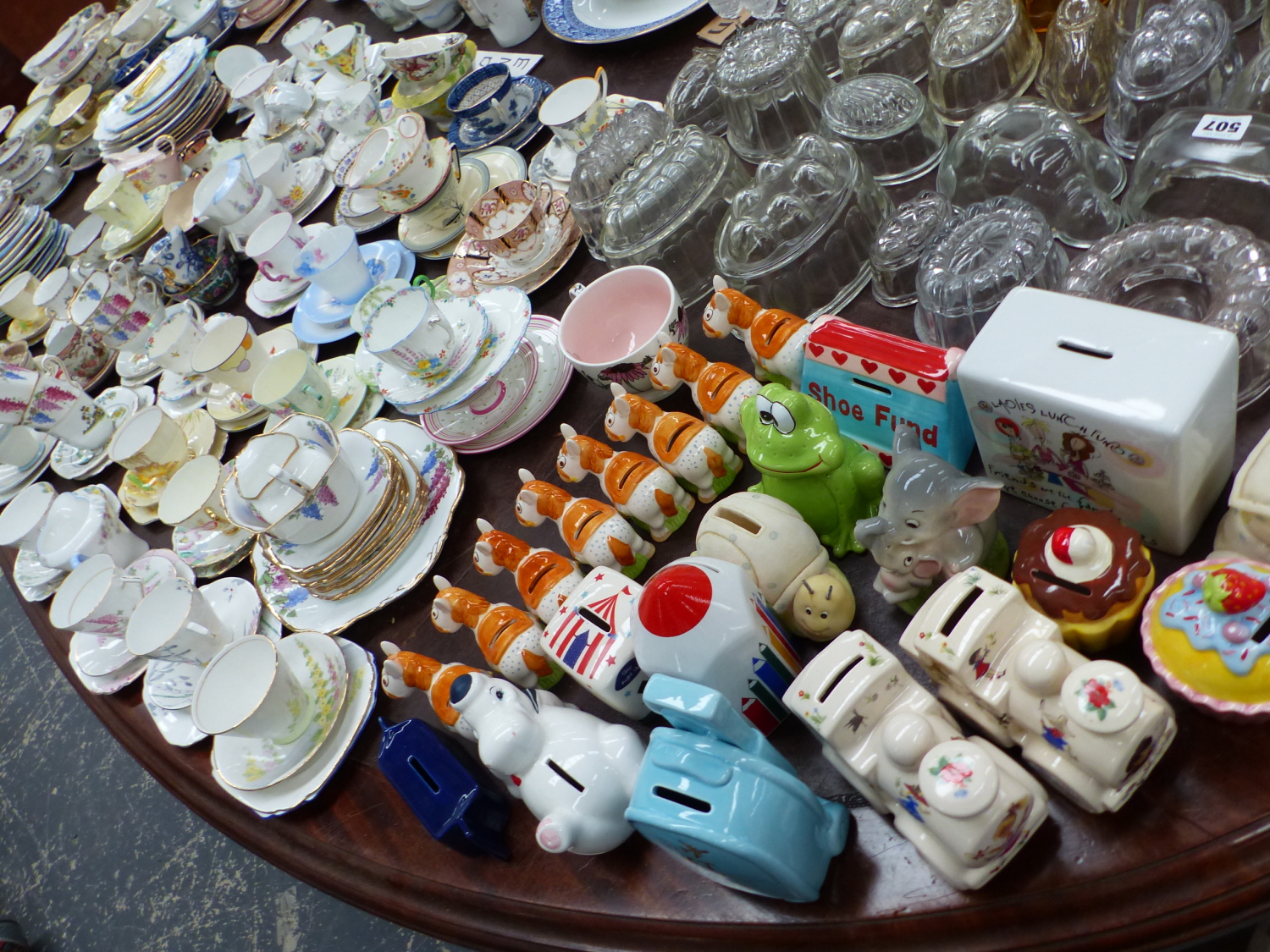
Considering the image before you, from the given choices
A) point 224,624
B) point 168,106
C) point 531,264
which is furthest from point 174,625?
point 168,106

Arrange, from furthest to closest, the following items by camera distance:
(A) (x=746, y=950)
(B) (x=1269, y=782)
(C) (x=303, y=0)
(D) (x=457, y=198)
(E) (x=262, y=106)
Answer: (C) (x=303, y=0)
(E) (x=262, y=106)
(D) (x=457, y=198)
(A) (x=746, y=950)
(B) (x=1269, y=782)

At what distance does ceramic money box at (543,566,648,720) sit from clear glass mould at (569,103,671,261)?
69cm

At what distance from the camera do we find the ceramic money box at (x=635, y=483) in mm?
1045

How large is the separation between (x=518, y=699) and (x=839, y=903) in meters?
0.35

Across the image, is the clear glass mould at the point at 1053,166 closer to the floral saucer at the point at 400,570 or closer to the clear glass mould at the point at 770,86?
the clear glass mould at the point at 770,86

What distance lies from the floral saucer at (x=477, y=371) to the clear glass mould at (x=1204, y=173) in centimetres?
80

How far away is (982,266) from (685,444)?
0.39 m

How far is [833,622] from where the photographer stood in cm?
88

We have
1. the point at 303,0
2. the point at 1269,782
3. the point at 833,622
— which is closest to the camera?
the point at 1269,782

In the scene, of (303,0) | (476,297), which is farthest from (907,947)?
(303,0)

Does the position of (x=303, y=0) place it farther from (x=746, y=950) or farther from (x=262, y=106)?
(x=746, y=950)

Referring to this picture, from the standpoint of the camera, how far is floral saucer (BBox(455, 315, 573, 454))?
1300mm

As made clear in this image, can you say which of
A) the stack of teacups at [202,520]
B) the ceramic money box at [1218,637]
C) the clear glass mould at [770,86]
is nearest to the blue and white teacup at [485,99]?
the clear glass mould at [770,86]

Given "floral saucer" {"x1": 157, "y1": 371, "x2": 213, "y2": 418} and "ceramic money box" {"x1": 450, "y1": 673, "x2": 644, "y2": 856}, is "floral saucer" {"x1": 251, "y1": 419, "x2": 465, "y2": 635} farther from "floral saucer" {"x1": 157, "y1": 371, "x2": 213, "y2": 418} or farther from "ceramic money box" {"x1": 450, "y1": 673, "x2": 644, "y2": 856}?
"floral saucer" {"x1": 157, "y1": 371, "x2": 213, "y2": 418}
